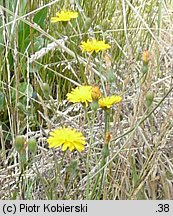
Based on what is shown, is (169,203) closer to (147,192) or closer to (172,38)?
(147,192)

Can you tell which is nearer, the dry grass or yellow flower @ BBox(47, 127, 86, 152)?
yellow flower @ BBox(47, 127, 86, 152)

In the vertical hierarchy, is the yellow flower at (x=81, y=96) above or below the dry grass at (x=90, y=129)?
above

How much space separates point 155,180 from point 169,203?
119mm

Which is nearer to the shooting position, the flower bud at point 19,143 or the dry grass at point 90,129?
the flower bud at point 19,143

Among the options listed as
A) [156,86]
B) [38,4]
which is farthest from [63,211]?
[38,4]

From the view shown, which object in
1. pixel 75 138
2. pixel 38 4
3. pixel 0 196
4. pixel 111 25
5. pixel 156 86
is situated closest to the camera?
pixel 75 138

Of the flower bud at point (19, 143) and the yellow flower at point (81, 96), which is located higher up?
the yellow flower at point (81, 96)

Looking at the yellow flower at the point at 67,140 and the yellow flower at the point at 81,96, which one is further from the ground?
the yellow flower at the point at 81,96

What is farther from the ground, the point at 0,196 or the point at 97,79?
the point at 97,79

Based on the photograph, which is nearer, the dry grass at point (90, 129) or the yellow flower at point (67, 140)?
the yellow flower at point (67, 140)

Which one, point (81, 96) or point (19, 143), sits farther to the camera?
point (81, 96)

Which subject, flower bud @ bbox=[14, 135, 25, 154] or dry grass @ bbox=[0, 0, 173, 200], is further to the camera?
dry grass @ bbox=[0, 0, 173, 200]

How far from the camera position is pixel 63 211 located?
82 cm

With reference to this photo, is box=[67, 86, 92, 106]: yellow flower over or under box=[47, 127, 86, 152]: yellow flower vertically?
over
